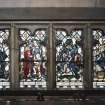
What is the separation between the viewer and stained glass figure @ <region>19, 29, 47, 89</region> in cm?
589

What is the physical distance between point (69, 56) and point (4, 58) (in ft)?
2.62

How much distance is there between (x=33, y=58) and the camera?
233 inches

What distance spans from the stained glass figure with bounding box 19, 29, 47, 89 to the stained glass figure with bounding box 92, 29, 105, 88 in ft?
2.01

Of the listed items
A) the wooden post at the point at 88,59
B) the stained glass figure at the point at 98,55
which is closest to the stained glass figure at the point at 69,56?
the wooden post at the point at 88,59

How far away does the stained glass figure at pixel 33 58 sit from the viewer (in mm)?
5891

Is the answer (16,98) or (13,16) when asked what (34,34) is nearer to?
(13,16)

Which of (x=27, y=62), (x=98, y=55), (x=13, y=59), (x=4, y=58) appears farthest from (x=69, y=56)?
(x=4, y=58)

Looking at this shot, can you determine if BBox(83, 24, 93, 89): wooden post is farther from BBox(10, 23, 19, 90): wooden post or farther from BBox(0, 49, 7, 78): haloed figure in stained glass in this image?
BBox(0, 49, 7, 78): haloed figure in stained glass

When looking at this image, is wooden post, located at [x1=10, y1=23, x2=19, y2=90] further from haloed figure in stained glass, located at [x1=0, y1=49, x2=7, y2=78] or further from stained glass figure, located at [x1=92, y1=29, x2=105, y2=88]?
stained glass figure, located at [x1=92, y1=29, x2=105, y2=88]

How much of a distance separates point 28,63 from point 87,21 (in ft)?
2.90

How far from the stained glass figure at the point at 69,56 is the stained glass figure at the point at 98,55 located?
6.8 inches

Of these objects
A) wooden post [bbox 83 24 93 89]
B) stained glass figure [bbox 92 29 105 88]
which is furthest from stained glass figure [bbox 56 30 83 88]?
stained glass figure [bbox 92 29 105 88]

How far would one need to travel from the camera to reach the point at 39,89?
19.1 feet

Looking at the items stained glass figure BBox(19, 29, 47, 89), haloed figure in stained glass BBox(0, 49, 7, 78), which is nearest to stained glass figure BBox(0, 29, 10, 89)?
haloed figure in stained glass BBox(0, 49, 7, 78)
